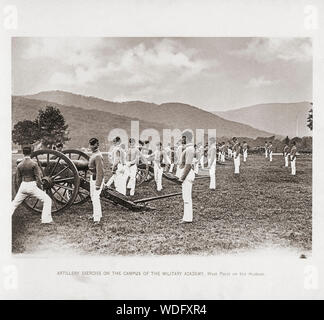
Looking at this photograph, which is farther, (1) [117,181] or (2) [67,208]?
(1) [117,181]

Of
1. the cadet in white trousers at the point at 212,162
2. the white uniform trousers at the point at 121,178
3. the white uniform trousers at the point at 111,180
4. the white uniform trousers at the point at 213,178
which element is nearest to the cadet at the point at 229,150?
the cadet in white trousers at the point at 212,162

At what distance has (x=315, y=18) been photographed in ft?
17.6

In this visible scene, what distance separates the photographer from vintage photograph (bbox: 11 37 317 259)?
5.38 meters

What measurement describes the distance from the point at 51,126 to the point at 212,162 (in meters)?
2.20

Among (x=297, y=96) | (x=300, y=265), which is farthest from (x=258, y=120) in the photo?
(x=300, y=265)

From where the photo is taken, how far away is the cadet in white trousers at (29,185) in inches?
210

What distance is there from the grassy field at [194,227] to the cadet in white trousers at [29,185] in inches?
5.5

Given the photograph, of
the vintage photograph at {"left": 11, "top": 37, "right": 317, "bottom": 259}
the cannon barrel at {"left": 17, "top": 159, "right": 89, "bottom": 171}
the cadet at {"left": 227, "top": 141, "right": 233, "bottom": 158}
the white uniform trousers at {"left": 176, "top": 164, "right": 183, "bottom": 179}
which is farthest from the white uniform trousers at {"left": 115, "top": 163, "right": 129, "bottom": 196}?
the cadet at {"left": 227, "top": 141, "right": 233, "bottom": 158}

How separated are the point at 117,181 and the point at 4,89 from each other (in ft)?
5.95

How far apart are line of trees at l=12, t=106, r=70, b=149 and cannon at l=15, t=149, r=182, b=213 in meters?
0.18

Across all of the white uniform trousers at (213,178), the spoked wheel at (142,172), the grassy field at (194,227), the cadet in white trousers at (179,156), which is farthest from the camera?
the spoked wheel at (142,172)

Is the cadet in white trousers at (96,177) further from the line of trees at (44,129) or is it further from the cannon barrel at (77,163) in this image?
the line of trees at (44,129)

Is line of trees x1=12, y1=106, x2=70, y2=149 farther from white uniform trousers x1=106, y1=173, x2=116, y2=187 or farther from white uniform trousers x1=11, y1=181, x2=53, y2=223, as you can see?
white uniform trousers x1=106, y1=173, x2=116, y2=187

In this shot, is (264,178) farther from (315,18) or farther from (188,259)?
(315,18)
